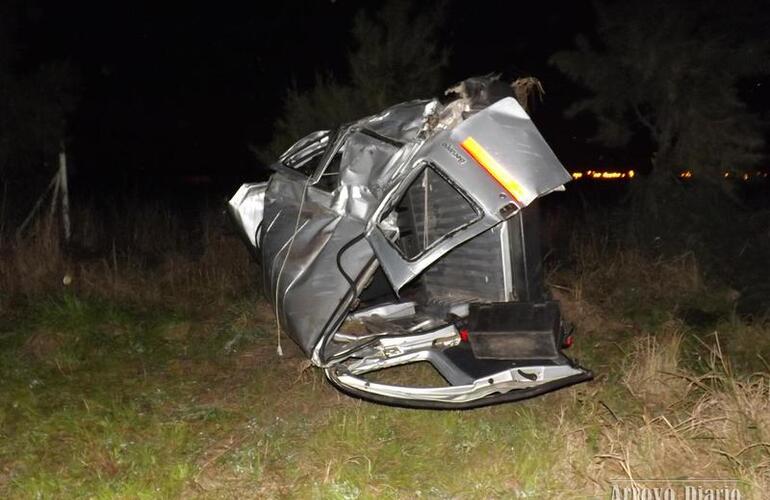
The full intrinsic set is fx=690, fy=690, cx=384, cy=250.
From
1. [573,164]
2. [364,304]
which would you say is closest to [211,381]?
[364,304]

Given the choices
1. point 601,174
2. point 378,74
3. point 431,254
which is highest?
point 378,74

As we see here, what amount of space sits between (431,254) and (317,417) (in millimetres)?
1429

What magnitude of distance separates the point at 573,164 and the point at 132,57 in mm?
14496

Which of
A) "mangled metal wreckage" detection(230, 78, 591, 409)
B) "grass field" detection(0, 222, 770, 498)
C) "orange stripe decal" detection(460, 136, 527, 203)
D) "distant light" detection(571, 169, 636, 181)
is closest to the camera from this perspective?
"grass field" detection(0, 222, 770, 498)

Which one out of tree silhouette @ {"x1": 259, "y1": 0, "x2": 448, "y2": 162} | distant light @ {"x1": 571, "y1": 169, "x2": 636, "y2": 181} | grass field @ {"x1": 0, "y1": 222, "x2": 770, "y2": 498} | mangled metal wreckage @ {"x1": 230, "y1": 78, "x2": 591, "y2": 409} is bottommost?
distant light @ {"x1": 571, "y1": 169, "x2": 636, "y2": 181}

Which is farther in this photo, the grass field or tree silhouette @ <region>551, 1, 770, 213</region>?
tree silhouette @ <region>551, 1, 770, 213</region>

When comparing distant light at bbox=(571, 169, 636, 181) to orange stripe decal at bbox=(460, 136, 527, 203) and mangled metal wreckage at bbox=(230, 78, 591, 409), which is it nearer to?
mangled metal wreckage at bbox=(230, 78, 591, 409)

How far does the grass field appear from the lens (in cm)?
371

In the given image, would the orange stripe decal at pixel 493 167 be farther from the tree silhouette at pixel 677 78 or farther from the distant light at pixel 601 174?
the distant light at pixel 601 174

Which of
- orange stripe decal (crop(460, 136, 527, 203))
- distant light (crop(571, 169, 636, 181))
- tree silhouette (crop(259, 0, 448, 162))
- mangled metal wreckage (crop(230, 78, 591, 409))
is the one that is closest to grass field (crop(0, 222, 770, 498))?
mangled metal wreckage (crop(230, 78, 591, 409))

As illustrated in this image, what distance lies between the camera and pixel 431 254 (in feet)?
13.4

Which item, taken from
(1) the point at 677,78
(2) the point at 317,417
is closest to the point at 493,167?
(2) the point at 317,417

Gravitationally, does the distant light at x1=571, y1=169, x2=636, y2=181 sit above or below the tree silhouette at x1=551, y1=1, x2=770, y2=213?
below

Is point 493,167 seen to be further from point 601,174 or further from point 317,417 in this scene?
point 601,174
